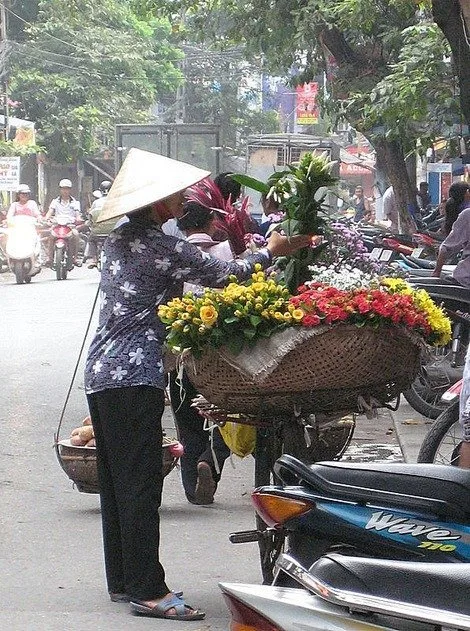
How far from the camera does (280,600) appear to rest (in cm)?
271

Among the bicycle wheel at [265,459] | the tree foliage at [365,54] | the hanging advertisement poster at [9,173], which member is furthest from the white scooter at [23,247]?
the bicycle wheel at [265,459]

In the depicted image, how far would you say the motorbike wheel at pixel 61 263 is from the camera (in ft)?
85.4

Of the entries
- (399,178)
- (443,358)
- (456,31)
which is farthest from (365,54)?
(456,31)

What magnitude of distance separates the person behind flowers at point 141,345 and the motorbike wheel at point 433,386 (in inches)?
204

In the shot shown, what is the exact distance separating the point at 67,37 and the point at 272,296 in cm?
3711

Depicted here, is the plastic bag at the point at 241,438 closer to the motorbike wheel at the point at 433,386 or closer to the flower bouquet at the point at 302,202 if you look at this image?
the flower bouquet at the point at 302,202

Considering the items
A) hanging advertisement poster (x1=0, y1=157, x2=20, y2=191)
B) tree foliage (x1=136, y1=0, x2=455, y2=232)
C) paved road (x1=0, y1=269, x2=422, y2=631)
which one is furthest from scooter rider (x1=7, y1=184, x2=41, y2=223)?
paved road (x1=0, y1=269, x2=422, y2=631)

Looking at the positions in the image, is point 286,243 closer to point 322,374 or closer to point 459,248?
point 322,374

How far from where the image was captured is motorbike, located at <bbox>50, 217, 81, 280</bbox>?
85.5ft

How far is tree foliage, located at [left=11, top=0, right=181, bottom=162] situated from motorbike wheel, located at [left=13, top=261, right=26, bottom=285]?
53.2 feet

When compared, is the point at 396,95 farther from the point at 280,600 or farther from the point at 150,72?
the point at 150,72

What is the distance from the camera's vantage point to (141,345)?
5.24 meters

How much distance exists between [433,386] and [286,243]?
5.43 m

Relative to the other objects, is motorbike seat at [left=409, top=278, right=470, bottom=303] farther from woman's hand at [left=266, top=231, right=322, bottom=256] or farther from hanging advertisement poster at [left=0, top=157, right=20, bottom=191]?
hanging advertisement poster at [left=0, top=157, right=20, bottom=191]
